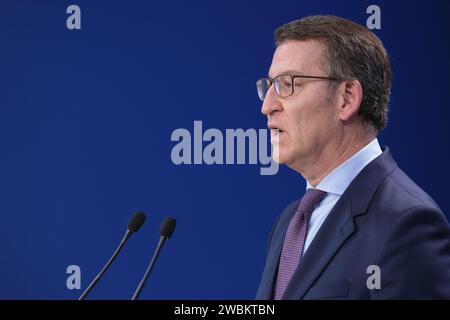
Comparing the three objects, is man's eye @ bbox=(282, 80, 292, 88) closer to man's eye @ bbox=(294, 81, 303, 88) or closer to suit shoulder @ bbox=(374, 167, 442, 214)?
man's eye @ bbox=(294, 81, 303, 88)

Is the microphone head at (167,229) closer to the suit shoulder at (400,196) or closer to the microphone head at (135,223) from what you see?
the microphone head at (135,223)

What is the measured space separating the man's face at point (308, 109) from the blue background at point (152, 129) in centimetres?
102

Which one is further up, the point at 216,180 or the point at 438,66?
the point at 438,66

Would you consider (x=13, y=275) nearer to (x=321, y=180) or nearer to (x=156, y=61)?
(x=156, y=61)

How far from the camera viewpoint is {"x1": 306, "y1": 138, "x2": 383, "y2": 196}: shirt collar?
1.60 meters

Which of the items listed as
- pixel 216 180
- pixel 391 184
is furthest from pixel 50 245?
pixel 391 184

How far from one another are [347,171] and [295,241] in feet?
0.65

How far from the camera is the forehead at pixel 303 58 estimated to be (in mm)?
1693

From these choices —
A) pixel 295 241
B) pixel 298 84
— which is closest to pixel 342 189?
pixel 295 241

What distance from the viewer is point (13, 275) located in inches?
107

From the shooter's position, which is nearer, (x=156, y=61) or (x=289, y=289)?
(x=289, y=289)

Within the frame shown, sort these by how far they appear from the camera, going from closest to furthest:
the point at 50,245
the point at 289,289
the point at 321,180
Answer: the point at 289,289, the point at 321,180, the point at 50,245

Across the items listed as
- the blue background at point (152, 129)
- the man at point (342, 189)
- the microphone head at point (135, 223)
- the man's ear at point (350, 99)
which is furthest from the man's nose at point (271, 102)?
the blue background at point (152, 129)

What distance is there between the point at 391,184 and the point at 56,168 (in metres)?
1.59
